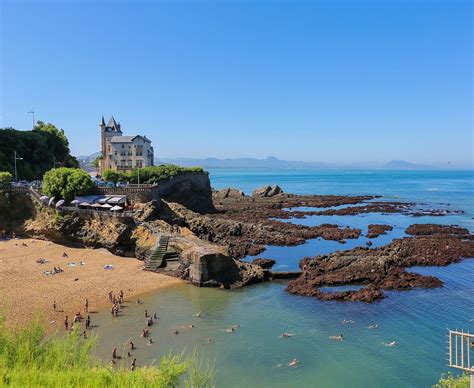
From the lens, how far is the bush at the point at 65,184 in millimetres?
48562

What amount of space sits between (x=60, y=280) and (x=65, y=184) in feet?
55.9

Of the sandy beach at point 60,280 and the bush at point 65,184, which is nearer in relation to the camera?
the sandy beach at point 60,280

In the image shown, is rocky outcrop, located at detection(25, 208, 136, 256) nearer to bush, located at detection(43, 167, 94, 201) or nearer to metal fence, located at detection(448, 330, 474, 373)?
bush, located at detection(43, 167, 94, 201)

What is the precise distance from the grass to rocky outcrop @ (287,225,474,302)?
2100 cm

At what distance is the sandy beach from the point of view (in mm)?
29369

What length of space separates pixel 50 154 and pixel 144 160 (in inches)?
814

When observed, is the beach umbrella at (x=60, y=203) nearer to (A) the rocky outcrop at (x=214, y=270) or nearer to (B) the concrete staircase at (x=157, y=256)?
(B) the concrete staircase at (x=157, y=256)

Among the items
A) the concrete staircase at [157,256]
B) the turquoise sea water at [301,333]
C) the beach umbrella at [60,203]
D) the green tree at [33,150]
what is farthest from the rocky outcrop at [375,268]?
the green tree at [33,150]

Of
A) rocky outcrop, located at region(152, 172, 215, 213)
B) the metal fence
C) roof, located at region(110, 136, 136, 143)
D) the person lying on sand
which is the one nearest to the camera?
the metal fence

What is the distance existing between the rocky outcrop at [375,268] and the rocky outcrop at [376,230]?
7.22 m

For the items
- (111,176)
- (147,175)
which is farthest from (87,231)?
(147,175)

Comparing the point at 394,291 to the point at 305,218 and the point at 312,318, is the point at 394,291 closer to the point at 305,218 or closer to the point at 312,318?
the point at 312,318

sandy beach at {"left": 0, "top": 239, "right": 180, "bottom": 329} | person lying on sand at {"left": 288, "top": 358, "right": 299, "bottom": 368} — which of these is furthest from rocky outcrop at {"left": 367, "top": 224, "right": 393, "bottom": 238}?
person lying on sand at {"left": 288, "top": 358, "right": 299, "bottom": 368}

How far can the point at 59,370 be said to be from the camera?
13391 millimetres
